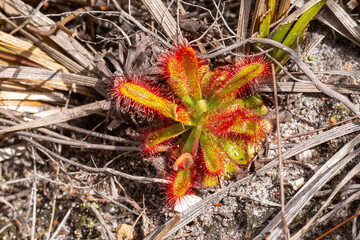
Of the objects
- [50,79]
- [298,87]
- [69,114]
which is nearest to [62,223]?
[69,114]

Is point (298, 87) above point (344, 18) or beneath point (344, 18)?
beneath

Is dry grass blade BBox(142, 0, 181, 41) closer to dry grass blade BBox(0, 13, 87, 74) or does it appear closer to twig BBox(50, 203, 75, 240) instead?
dry grass blade BBox(0, 13, 87, 74)

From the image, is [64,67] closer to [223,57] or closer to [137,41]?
[137,41]

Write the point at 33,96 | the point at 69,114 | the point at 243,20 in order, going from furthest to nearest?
1. the point at 33,96
2. the point at 69,114
3. the point at 243,20

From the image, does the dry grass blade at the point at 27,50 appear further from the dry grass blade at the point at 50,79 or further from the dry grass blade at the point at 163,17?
the dry grass blade at the point at 163,17

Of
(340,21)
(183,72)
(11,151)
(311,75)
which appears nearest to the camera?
(311,75)

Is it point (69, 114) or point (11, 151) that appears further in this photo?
point (11, 151)

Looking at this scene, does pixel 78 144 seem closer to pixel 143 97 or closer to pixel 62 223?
pixel 62 223

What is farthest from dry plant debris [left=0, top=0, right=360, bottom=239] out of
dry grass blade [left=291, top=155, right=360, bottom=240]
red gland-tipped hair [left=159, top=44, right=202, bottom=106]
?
red gland-tipped hair [left=159, top=44, right=202, bottom=106]
